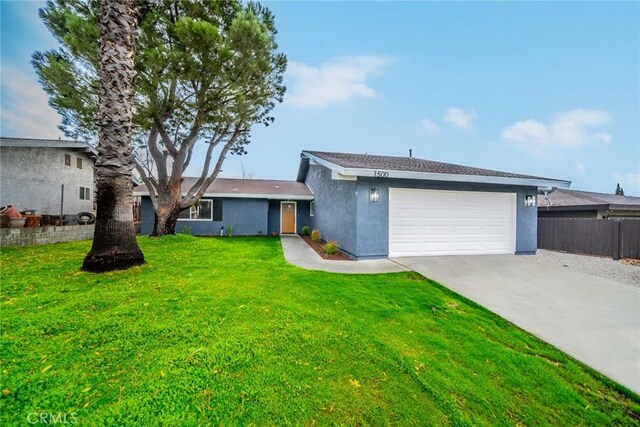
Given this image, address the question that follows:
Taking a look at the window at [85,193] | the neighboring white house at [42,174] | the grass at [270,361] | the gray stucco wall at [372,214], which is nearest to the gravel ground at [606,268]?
the gray stucco wall at [372,214]

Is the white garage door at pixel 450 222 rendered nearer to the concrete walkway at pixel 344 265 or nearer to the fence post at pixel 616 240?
the concrete walkway at pixel 344 265

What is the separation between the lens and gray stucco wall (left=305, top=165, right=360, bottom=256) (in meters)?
8.05

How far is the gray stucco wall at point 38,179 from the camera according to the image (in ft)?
33.2

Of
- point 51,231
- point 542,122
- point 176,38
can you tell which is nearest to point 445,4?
point 176,38

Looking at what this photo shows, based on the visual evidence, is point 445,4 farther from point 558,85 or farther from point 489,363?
point 489,363

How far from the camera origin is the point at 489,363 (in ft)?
9.87

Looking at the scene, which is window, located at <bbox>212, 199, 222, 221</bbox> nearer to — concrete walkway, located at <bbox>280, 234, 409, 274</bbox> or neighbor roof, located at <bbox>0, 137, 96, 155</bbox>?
neighbor roof, located at <bbox>0, 137, 96, 155</bbox>

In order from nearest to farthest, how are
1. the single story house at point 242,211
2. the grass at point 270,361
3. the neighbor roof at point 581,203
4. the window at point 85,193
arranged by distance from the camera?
the grass at point 270,361, the neighbor roof at point 581,203, the single story house at point 242,211, the window at point 85,193

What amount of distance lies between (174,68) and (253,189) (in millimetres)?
7427

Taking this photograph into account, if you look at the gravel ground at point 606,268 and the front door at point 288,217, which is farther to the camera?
the front door at point 288,217

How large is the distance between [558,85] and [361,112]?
35.2ft

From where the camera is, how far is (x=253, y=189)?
1510 cm

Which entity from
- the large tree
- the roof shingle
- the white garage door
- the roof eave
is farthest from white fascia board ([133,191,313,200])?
the roof eave

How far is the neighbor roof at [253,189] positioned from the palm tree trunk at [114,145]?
27.4ft
